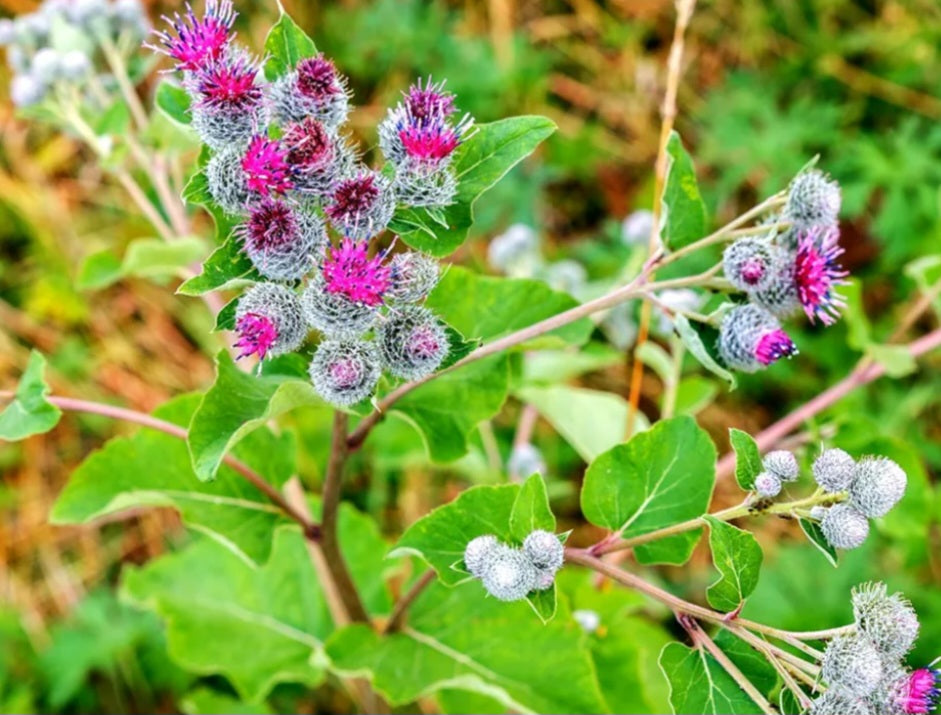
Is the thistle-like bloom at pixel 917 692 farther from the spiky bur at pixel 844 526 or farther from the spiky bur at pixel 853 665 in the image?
the spiky bur at pixel 844 526

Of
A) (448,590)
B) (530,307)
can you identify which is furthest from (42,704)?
(530,307)

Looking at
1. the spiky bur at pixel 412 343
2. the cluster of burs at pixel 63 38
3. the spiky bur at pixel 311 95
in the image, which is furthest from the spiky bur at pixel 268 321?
the cluster of burs at pixel 63 38

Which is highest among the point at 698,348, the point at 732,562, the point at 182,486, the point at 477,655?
the point at 698,348

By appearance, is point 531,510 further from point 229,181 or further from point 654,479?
point 229,181

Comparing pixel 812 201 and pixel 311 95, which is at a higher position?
pixel 311 95

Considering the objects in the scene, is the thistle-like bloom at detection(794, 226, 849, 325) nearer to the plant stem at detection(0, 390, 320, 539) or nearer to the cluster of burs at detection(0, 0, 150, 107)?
the plant stem at detection(0, 390, 320, 539)

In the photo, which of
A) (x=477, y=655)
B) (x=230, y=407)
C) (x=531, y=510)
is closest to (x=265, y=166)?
(x=230, y=407)

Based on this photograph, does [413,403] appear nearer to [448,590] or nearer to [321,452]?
[448,590]
